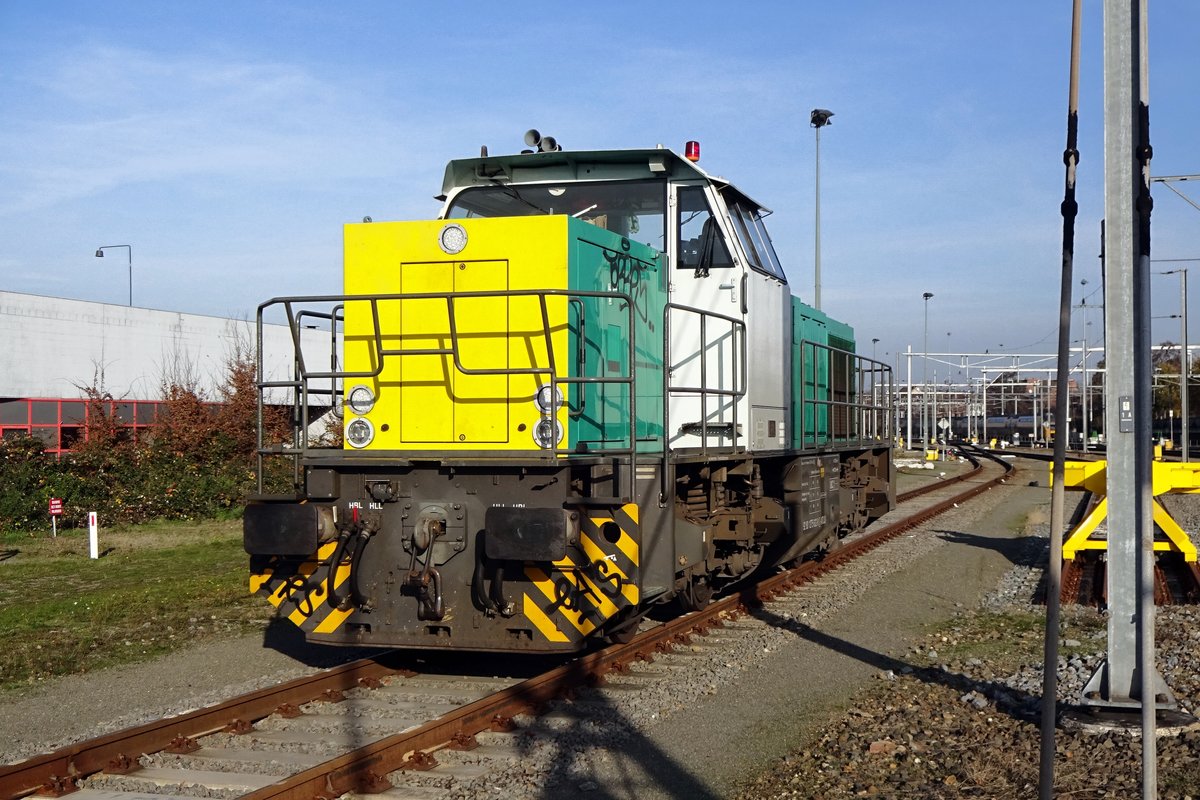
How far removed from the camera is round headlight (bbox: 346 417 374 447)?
23.6ft

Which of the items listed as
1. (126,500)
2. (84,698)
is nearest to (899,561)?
(84,698)

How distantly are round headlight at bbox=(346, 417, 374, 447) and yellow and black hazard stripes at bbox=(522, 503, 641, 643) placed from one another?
1.48 metres

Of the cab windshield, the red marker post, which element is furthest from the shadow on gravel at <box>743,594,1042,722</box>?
the red marker post

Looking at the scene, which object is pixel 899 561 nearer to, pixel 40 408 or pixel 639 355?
pixel 639 355

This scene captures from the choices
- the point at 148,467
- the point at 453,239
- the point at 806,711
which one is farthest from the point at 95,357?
the point at 806,711

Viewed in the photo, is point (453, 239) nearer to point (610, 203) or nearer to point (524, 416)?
point (524, 416)

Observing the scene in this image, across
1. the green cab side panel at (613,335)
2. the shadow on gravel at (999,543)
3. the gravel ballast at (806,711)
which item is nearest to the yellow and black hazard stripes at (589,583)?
the gravel ballast at (806,711)

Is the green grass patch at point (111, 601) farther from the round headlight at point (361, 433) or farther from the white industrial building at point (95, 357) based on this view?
the white industrial building at point (95, 357)

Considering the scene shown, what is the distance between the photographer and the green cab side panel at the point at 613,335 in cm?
694

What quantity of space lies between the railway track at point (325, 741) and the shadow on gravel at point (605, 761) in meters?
0.23

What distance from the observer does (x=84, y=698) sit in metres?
6.78

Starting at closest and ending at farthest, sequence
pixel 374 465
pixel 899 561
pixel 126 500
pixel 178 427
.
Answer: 1. pixel 374 465
2. pixel 899 561
3. pixel 126 500
4. pixel 178 427

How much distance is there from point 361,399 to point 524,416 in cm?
114

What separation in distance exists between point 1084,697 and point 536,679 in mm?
2955
